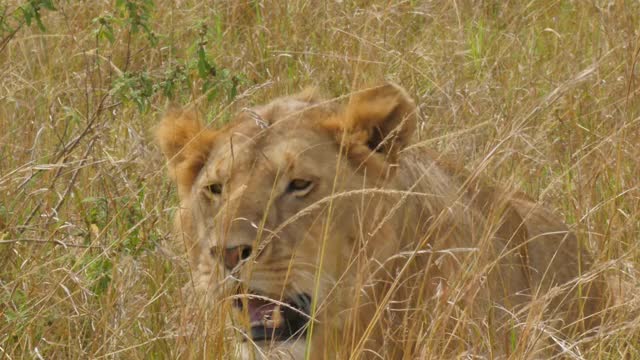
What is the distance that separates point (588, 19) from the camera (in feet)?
21.3

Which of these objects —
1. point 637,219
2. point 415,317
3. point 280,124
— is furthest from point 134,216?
point 637,219

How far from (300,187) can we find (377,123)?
0.25 m

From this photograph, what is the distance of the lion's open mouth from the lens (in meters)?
3.39

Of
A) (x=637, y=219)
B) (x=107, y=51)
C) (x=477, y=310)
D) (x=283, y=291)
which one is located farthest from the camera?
(x=107, y=51)

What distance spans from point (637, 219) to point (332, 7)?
2.32m

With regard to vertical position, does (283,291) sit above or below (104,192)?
above

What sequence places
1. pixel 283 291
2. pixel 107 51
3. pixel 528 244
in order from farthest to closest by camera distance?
pixel 107 51, pixel 528 244, pixel 283 291

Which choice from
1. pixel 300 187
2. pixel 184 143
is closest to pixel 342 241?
pixel 300 187

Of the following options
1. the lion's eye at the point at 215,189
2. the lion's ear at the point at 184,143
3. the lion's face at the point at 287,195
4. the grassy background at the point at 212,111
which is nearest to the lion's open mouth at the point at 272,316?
the lion's face at the point at 287,195

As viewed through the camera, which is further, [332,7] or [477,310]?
[332,7]

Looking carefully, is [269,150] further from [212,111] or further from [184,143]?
[212,111]

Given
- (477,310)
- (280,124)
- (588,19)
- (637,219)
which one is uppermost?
(280,124)

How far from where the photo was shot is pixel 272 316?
339 cm

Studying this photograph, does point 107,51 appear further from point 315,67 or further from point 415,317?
point 415,317
